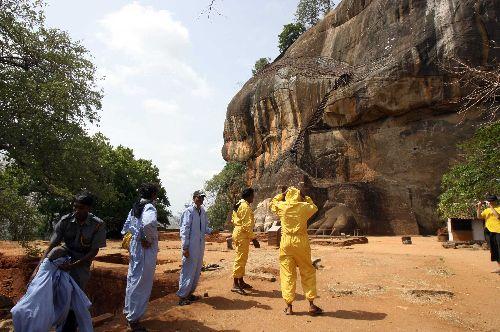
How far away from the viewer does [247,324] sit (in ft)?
16.4

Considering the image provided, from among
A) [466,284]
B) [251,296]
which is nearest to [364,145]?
[466,284]

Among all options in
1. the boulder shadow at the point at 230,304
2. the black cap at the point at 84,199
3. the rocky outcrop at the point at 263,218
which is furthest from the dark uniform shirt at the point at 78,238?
the rocky outcrop at the point at 263,218

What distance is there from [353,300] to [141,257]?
325 centimetres

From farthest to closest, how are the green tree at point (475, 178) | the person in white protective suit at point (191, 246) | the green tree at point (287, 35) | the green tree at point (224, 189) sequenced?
the green tree at point (287, 35) → the green tree at point (224, 189) → the green tree at point (475, 178) → the person in white protective suit at point (191, 246)

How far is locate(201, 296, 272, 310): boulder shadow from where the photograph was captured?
5.76 meters

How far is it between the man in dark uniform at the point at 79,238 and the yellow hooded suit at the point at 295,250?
2.39 m

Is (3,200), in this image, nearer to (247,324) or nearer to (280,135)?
(247,324)

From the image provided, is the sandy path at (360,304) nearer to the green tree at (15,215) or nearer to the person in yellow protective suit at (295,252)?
the person in yellow protective suit at (295,252)

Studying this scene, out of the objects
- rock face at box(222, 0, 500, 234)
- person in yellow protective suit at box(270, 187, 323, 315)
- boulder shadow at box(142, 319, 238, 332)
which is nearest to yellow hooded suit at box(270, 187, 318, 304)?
person in yellow protective suit at box(270, 187, 323, 315)

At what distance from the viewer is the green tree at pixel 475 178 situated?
13.1m

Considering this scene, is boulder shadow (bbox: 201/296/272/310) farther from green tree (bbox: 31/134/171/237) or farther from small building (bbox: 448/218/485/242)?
small building (bbox: 448/218/485/242)

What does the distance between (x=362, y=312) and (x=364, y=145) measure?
1943cm

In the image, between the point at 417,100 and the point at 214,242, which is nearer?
the point at 214,242

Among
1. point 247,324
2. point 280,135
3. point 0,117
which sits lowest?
point 247,324
